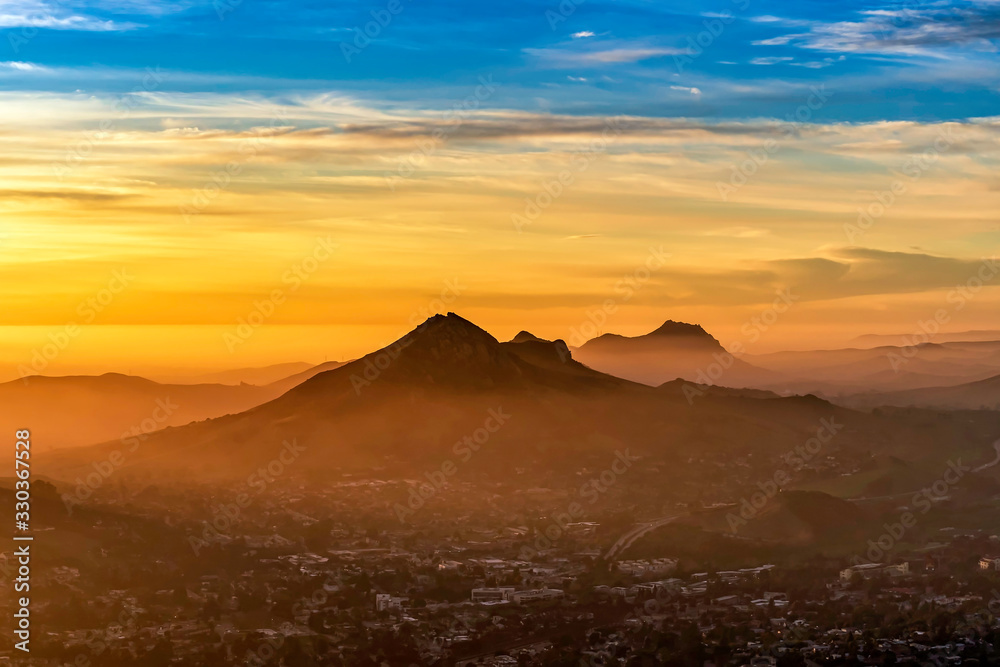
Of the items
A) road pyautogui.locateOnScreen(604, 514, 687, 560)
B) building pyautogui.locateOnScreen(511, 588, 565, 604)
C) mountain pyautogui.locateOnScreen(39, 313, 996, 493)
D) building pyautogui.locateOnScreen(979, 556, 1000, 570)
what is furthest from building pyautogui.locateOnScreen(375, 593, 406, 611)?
mountain pyautogui.locateOnScreen(39, 313, 996, 493)

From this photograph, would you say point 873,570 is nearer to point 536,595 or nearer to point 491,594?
point 536,595

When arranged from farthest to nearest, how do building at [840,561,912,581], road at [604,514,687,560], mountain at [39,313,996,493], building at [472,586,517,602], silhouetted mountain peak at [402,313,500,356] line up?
silhouetted mountain peak at [402,313,500,356] < mountain at [39,313,996,493] < road at [604,514,687,560] < building at [840,561,912,581] < building at [472,586,517,602]

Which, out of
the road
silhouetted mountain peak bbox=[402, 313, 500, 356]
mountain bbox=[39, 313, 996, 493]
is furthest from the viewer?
silhouetted mountain peak bbox=[402, 313, 500, 356]

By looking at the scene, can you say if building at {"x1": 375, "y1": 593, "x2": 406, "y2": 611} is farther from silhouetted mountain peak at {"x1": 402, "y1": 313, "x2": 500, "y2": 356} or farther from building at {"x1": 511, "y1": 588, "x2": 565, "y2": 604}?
silhouetted mountain peak at {"x1": 402, "y1": 313, "x2": 500, "y2": 356}

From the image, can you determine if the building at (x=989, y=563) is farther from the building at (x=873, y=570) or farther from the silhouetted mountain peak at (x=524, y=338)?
the silhouetted mountain peak at (x=524, y=338)

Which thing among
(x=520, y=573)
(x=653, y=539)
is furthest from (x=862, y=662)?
(x=653, y=539)

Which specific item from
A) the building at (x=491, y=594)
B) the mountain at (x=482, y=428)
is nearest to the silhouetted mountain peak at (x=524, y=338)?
the mountain at (x=482, y=428)

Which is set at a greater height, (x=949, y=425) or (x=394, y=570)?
(x=949, y=425)

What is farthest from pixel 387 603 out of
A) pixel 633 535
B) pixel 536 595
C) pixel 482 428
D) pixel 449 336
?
pixel 449 336

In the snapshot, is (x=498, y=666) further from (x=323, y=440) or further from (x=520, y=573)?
(x=323, y=440)
